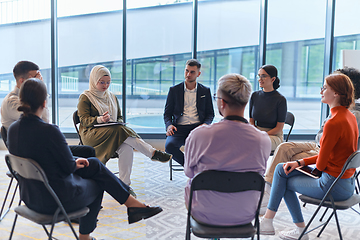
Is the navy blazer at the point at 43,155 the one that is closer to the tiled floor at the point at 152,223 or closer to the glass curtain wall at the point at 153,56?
the tiled floor at the point at 152,223

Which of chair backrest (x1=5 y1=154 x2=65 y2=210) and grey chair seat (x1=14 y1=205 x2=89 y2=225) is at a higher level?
chair backrest (x1=5 y1=154 x2=65 y2=210)

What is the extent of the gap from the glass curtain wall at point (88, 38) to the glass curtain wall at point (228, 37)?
1477 mm

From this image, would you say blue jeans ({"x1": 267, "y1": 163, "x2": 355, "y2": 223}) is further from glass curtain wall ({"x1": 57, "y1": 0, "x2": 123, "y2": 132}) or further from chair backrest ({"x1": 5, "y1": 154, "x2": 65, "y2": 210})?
glass curtain wall ({"x1": 57, "y1": 0, "x2": 123, "y2": 132})

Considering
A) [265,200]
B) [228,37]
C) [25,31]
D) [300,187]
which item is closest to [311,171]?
[300,187]

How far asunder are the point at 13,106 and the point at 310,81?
4.90m

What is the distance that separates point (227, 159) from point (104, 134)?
1930 millimetres

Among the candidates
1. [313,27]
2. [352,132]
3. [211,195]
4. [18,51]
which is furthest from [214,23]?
[211,195]

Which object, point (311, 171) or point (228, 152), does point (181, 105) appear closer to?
point (311, 171)

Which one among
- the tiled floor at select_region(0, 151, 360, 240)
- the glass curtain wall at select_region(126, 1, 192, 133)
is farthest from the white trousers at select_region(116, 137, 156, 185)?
the glass curtain wall at select_region(126, 1, 192, 133)

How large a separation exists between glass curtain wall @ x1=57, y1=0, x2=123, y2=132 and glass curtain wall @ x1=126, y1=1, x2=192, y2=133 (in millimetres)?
225

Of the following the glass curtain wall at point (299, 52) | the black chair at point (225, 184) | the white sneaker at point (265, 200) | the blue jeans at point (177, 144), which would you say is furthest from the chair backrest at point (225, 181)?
the glass curtain wall at point (299, 52)

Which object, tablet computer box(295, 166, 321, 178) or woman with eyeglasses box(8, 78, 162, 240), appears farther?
tablet computer box(295, 166, 321, 178)

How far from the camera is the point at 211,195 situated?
1.66m

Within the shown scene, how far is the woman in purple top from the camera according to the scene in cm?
161
